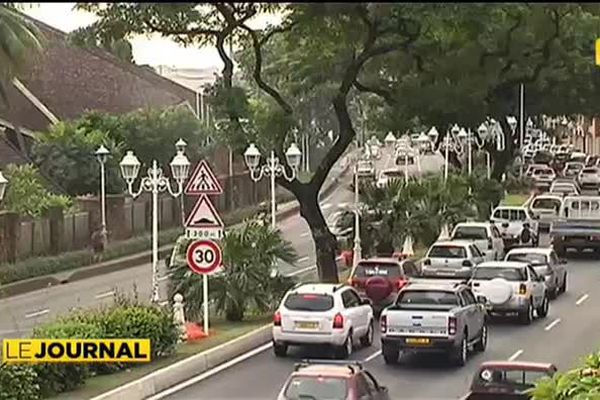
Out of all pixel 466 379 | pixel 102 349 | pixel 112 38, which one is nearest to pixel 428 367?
pixel 466 379

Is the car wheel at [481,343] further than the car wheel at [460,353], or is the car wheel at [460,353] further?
the car wheel at [481,343]

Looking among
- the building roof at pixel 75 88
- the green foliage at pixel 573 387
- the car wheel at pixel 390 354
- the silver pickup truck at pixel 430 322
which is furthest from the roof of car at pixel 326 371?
the building roof at pixel 75 88

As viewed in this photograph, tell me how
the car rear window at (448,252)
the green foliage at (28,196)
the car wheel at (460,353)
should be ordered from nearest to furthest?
the car wheel at (460,353) < the car rear window at (448,252) < the green foliage at (28,196)

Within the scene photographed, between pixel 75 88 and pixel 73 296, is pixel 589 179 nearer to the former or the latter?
pixel 75 88

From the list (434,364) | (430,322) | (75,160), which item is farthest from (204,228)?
(75,160)

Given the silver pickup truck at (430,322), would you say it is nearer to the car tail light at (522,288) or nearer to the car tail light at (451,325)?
the car tail light at (451,325)

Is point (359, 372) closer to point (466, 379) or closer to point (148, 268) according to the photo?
point (466, 379)

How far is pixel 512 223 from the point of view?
50.1 m

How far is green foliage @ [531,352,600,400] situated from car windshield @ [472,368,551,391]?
10.8ft

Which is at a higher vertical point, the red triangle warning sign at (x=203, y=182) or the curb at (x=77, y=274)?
the red triangle warning sign at (x=203, y=182)

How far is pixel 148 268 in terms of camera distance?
51.4 metres

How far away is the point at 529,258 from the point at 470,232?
6293 mm

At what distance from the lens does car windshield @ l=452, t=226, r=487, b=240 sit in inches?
1676

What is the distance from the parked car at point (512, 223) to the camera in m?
49.5
